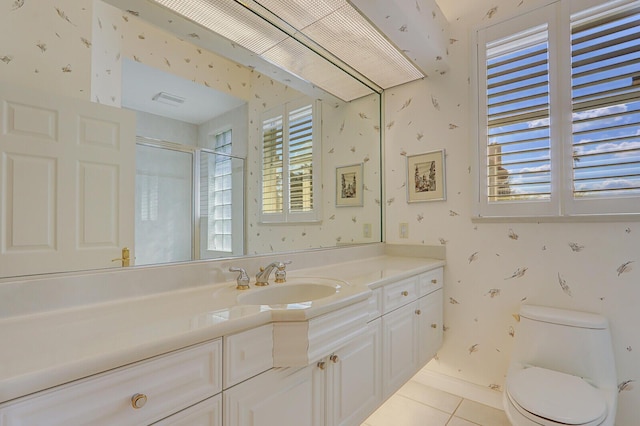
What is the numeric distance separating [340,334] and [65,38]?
4.59 feet

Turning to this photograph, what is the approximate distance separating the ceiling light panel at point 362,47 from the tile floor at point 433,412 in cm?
216

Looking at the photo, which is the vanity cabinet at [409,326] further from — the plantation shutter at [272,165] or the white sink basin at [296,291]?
the plantation shutter at [272,165]

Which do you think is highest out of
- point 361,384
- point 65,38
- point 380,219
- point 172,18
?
point 172,18

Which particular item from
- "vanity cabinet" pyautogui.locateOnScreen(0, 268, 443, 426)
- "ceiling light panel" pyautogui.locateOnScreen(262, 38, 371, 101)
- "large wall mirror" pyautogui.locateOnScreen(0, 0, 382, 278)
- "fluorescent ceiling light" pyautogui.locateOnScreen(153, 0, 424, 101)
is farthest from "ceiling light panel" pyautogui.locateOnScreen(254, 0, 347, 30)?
"vanity cabinet" pyautogui.locateOnScreen(0, 268, 443, 426)

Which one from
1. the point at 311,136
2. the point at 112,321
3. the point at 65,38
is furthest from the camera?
the point at 311,136

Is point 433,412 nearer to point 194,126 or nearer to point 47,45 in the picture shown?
point 194,126

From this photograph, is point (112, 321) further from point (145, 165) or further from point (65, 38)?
point (65, 38)

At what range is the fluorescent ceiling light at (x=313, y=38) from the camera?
1.45m

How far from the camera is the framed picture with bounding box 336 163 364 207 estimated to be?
2133 millimetres

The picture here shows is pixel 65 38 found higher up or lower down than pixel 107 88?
higher up

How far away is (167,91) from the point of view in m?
1.22

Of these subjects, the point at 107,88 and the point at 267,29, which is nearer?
the point at 107,88

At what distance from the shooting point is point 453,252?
6.61ft

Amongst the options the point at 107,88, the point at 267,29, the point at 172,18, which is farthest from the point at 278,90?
the point at 107,88
